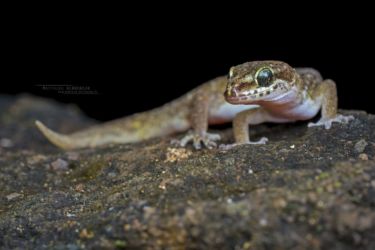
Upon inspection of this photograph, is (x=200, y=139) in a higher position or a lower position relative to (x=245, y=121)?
lower

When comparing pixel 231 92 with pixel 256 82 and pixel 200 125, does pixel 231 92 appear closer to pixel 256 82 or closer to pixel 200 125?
pixel 256 82

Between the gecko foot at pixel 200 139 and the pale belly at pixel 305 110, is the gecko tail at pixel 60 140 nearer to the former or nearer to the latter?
the gecko foot at pixel 200 139

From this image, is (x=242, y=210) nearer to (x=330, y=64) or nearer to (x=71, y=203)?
(x=71, y=203)

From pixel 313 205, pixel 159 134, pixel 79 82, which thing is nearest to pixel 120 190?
pixel 313 205

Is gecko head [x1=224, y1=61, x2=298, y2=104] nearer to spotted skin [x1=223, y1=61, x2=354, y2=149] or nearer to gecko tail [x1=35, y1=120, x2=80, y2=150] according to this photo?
spotted skin [x1=223, y1=61, x2=354, y2=149]

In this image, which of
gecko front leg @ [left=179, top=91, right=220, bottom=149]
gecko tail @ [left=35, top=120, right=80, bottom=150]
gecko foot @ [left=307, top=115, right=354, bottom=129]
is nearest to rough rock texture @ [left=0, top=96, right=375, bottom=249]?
gecko foot @ [left=307, top=115, right=354, bottom=129]

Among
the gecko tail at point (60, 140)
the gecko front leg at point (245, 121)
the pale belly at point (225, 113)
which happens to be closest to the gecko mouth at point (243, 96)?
the gecko front leg at point (245, 121)

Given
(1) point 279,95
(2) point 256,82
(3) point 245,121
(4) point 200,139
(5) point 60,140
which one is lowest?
(5) point 60,140

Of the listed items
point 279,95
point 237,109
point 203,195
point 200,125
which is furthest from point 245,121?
point 203,195
